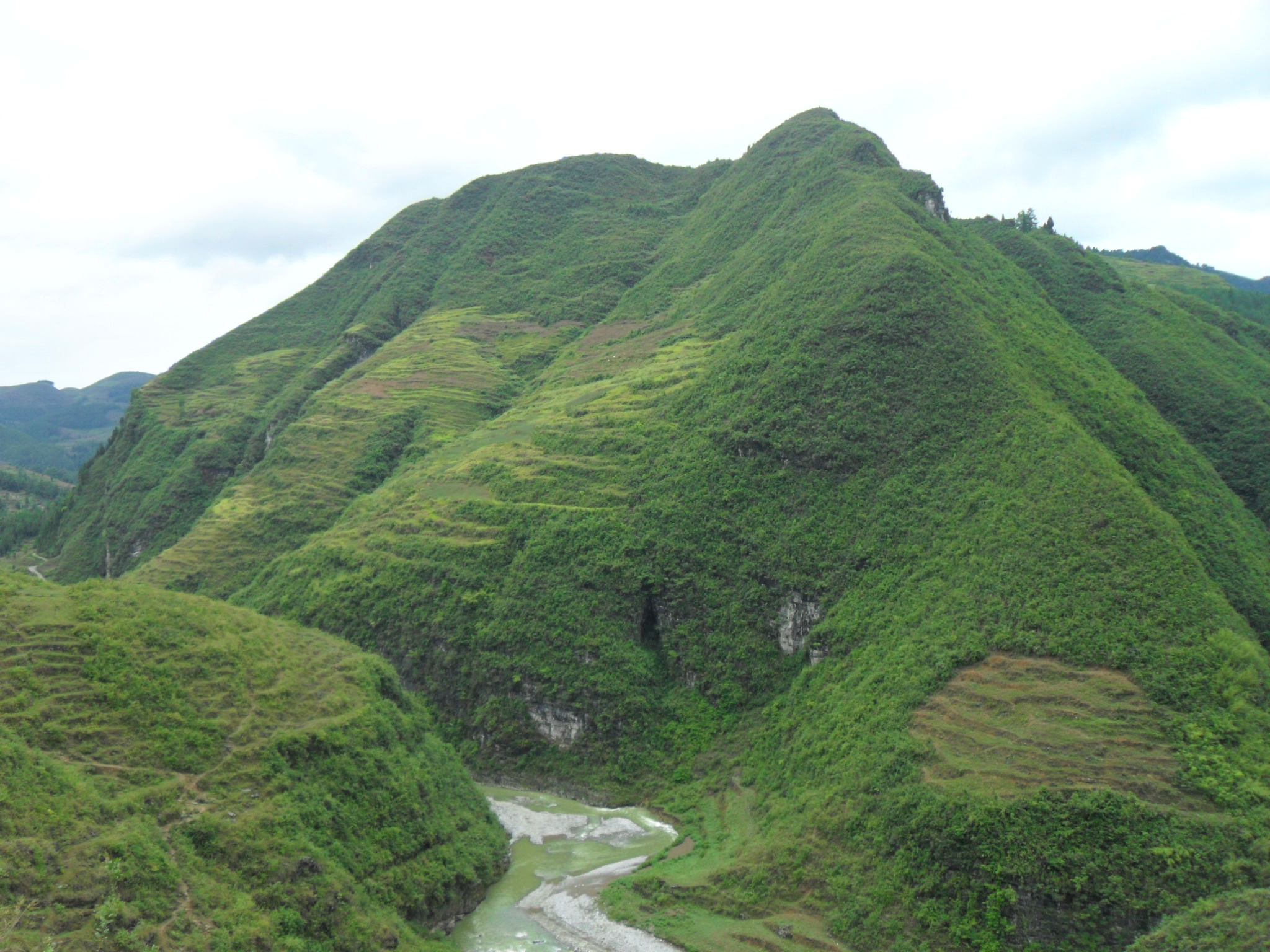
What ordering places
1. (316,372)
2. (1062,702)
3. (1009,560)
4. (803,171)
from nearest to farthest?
1. (1062,702)
2. (1009,560)
3. (803,171)
4. (316,372)

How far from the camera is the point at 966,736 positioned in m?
38.0

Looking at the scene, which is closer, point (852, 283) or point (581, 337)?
point (852, 283)

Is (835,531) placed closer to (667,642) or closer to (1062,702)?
(667,642)

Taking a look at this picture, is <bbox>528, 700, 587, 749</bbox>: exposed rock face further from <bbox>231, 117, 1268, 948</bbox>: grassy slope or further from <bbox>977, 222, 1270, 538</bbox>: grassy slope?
<bbox>977, 222, 1270, 538</bbox>: grassy slope

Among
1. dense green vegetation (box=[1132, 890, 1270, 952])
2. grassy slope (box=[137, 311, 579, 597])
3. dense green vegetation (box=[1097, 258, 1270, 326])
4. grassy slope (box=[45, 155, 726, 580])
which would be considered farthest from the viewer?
dense green vegetation (box=[1097, 258, 1270, 326])

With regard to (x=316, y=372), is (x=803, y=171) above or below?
above

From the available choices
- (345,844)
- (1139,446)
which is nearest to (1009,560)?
(1139,446)

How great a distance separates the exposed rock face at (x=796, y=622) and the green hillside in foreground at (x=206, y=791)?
20.2m

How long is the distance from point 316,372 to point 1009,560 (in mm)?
97901

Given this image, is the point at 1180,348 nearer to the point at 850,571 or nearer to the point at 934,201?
the point at 934,201

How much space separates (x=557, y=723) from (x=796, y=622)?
16006 mm

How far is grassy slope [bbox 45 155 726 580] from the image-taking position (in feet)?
358

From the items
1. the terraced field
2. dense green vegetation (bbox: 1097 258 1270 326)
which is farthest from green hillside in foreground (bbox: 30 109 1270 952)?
A: dense green vegetation (bbox: 1097 258 1270 326)

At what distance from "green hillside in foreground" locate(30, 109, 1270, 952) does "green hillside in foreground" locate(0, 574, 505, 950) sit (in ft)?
35.7
